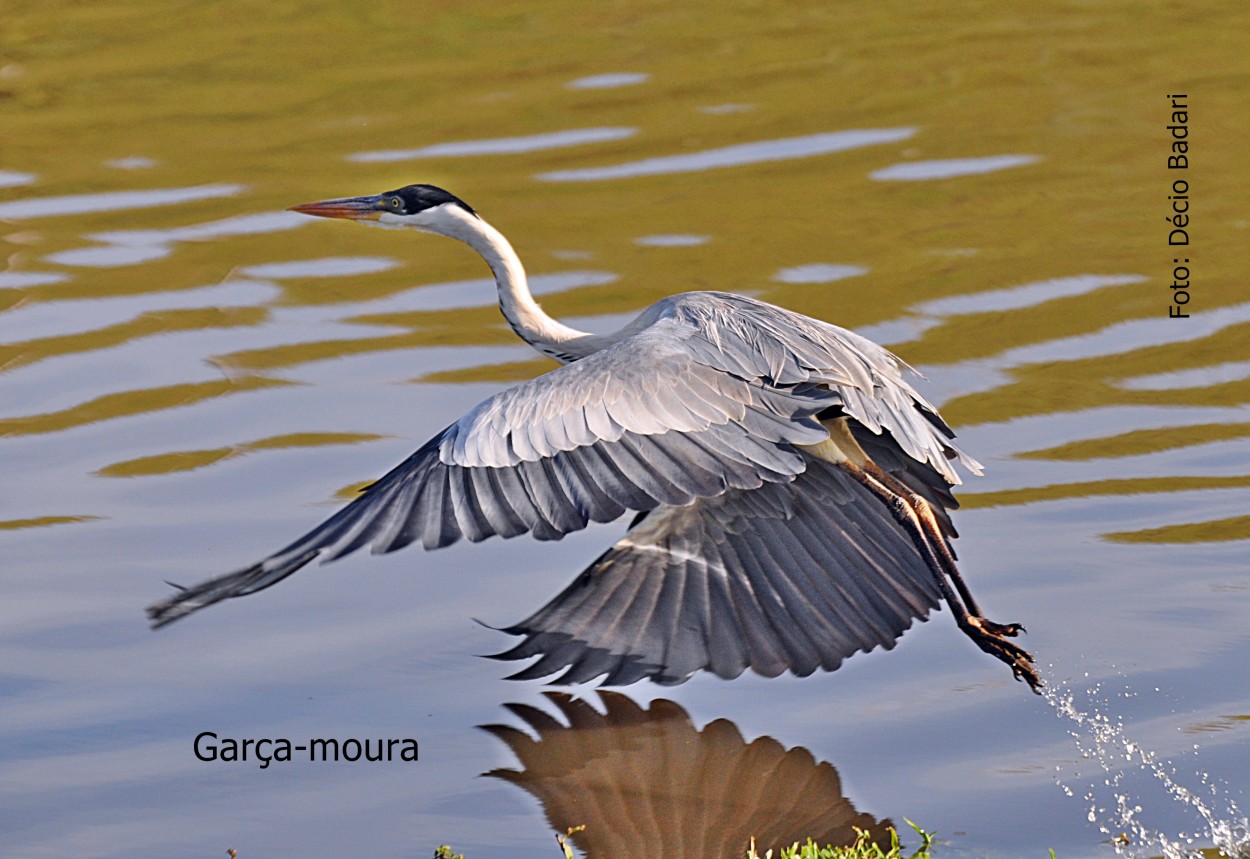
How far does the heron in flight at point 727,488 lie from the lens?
546cm

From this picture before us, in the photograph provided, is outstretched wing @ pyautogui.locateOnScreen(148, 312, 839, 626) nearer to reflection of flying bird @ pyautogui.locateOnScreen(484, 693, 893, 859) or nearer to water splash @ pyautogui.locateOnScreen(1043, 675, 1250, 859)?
reflection of flying bird @ pyautogui.locateOnScreen(484, 693, 893, 859)

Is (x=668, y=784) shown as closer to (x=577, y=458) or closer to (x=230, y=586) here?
(x=577, y=458)

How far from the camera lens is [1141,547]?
721 cm

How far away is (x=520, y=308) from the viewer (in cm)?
751

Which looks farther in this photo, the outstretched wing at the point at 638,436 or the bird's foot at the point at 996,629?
the bird's foot at the point at 996,629

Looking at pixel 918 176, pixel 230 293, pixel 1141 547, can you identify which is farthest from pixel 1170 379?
pixel 230 293

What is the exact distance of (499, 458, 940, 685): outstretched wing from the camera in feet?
19.9

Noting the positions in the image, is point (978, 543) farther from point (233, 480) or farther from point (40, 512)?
point (40, 512)

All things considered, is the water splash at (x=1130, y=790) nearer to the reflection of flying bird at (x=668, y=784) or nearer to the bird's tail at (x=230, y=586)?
the reflection of flying bird at (x=668, y=784)

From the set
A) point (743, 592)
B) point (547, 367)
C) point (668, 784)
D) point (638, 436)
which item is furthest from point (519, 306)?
point (668, 784)

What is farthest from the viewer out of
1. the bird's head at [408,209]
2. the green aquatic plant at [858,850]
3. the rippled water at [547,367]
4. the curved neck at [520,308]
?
the bird's head at [408,209]

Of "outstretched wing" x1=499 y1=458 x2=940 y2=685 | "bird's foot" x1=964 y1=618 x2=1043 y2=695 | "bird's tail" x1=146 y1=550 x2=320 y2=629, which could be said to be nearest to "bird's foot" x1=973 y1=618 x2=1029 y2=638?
"bird's foot" x1=964 y1=618 x2=1043 y2=695

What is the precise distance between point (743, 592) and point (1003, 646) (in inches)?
34.9

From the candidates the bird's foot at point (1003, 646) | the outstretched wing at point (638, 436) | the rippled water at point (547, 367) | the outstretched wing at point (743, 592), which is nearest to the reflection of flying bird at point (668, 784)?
the rippled water at point (547, 367)
